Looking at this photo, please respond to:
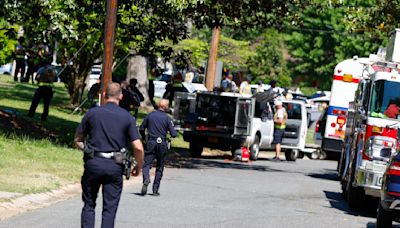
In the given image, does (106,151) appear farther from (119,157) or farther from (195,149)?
(195,149)

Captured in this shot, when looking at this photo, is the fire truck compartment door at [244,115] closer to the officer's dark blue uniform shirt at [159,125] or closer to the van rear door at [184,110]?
the van rear door at [184,110]

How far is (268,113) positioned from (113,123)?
70.4ft

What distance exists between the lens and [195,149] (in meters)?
30.5

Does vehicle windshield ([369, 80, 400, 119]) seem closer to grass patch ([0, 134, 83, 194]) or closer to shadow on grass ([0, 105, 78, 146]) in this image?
grass patch ([0, 134, 83, 194])

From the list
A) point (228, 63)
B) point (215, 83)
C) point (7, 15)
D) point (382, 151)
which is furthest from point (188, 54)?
point (228, 63)

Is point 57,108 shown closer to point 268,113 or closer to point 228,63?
point 268,113

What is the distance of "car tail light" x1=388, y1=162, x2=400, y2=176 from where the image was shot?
549 inches

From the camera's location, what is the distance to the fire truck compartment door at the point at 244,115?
29750 mm

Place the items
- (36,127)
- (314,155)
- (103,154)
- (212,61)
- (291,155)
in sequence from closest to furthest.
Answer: (103,154)
(36,127)
(291,155)
(212,61)
(314,155)

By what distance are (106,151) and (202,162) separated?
1800 centimetres

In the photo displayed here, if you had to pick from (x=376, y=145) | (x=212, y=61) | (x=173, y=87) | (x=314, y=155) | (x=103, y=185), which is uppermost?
(x=212, y=61)

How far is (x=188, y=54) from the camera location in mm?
29000

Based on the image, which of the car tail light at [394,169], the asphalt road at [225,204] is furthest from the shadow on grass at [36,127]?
the car tail light at [394,169]

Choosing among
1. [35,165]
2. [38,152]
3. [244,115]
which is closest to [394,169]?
[35,165]
